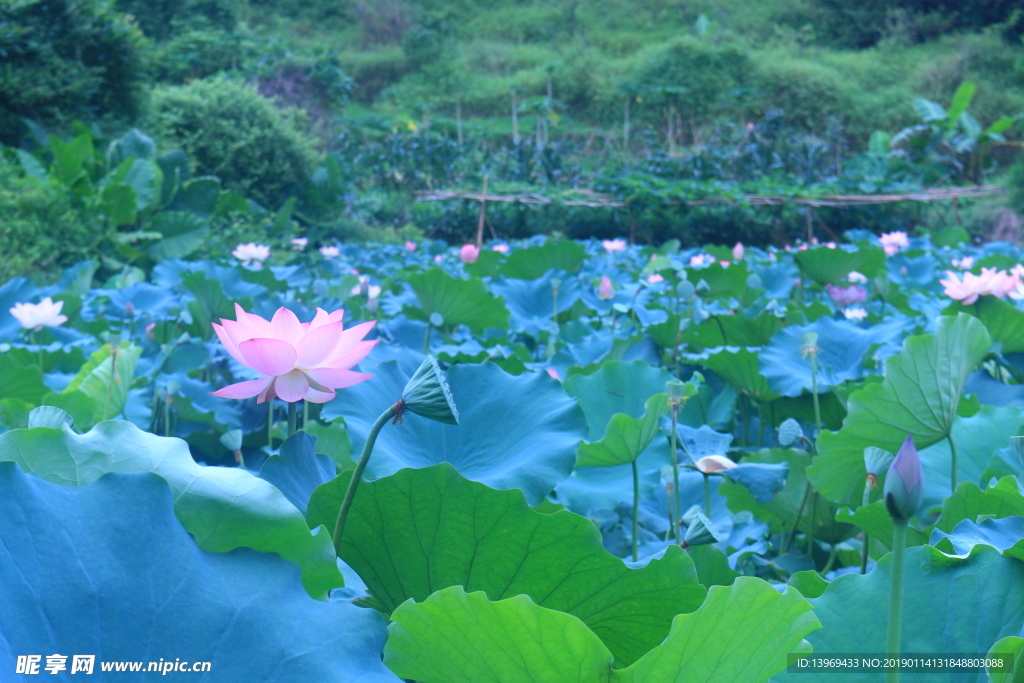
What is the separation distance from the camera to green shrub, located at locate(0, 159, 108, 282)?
3637 millimetres

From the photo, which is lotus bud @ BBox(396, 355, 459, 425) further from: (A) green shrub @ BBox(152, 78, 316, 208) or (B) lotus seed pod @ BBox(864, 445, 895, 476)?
(A) green shrub @ BBox(152, 78, 316, 208)

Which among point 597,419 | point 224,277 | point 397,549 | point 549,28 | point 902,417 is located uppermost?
point 397,549

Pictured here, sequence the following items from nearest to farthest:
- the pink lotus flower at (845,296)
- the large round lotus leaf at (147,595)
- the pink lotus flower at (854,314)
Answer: the large round lotus leaf at (147,595)
the pink lotus flower at (854,314)
the pink lotus flower at (845,296)

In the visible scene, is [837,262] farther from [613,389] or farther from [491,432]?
[491,432]

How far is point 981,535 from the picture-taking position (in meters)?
0.52

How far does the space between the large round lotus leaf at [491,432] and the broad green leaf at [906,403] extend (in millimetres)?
346

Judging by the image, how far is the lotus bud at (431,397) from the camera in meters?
0.42

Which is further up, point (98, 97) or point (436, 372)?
point (436, 372)

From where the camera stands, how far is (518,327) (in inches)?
76.7

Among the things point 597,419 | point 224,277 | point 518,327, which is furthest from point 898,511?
point 224,277

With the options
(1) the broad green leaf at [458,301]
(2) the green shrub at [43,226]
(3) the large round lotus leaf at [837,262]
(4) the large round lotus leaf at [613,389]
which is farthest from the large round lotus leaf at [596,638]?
(2) the green shrub at [43,226]

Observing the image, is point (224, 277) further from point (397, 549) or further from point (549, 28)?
point (549, 28)

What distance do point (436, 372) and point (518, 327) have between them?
1522mm

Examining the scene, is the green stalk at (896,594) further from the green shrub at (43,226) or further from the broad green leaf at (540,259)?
the green shrub at (43,226)
